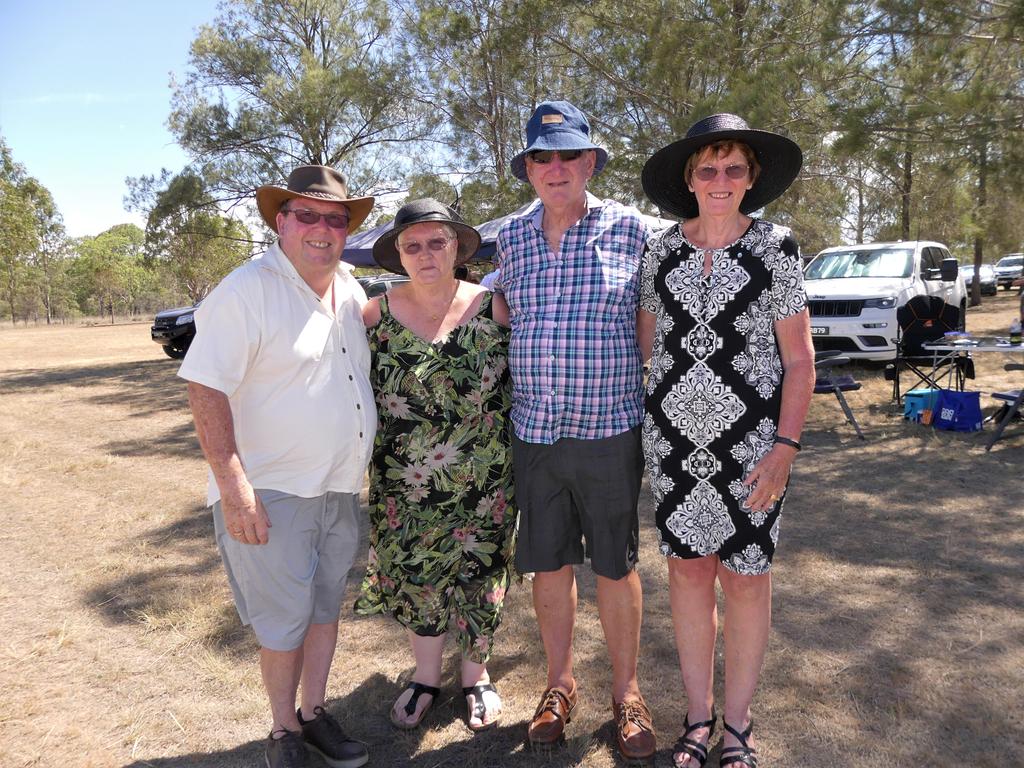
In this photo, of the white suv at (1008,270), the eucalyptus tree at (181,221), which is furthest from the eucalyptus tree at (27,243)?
the white suv at (1008,270)

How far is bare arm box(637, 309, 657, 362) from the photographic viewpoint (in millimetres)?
2498

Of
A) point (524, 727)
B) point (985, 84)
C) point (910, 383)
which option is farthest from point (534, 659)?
point (910, 383)

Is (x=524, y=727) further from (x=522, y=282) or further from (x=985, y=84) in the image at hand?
(x=985, y=84)

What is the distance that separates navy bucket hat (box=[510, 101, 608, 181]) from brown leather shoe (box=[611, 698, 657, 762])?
1.92 metres

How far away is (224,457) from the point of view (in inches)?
86.5

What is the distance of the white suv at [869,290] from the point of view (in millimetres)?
8992

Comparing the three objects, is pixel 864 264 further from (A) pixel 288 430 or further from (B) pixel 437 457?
(A) pixel 288 430

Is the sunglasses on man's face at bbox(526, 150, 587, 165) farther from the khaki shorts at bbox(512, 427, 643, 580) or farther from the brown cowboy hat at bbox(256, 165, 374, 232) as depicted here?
the khaki shorts at bbox(512, 427, 643, 580)

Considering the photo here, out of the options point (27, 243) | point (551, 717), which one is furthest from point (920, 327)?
point (27, 243)

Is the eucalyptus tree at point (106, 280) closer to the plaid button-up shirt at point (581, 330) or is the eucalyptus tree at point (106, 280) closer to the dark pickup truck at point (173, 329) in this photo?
the dark pickup truck at point (173, 329)

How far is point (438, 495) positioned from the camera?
2611mm

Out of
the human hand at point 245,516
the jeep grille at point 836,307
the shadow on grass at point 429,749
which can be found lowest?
the shadow on grass at point 429,749

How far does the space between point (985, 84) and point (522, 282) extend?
22.6 feet

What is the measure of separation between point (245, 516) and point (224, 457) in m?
0.19
